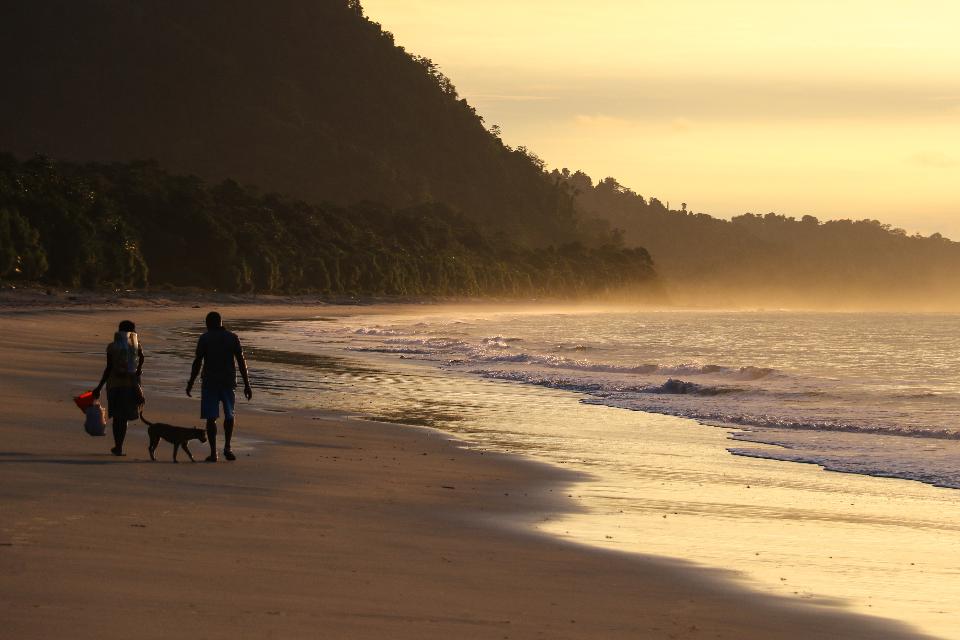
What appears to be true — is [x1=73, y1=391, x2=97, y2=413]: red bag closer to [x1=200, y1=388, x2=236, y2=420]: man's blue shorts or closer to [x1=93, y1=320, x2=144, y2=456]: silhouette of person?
[x1=93, y1=320, x2=144, y2=456]: silhouette of person

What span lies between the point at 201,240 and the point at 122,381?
113 m

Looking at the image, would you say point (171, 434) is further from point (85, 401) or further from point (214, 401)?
point (85, 401)

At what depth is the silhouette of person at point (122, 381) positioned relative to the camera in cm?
1447

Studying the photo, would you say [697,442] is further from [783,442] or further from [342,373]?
[342,373]

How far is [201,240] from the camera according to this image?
12412 cm

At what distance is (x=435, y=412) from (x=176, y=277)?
101678 mm

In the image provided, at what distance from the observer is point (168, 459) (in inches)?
580

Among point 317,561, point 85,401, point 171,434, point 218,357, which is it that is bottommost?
point 317,561

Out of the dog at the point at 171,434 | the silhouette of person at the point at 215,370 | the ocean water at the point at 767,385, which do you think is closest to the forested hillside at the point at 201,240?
the ocean water at the point at 767,385

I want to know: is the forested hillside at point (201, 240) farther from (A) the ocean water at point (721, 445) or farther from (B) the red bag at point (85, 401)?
(B) the red bag at point (85, 401)

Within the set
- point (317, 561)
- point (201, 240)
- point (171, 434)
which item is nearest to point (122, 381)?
point (171, 434)

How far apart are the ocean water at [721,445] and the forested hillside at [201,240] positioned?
49439 mm

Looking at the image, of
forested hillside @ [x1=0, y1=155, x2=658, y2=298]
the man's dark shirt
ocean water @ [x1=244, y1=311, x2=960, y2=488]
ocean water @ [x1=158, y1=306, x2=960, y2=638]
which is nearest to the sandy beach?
ocean water @ [x1=158, y1=306, x2=960, y2=638]

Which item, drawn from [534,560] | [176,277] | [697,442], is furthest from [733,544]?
[176,277]
